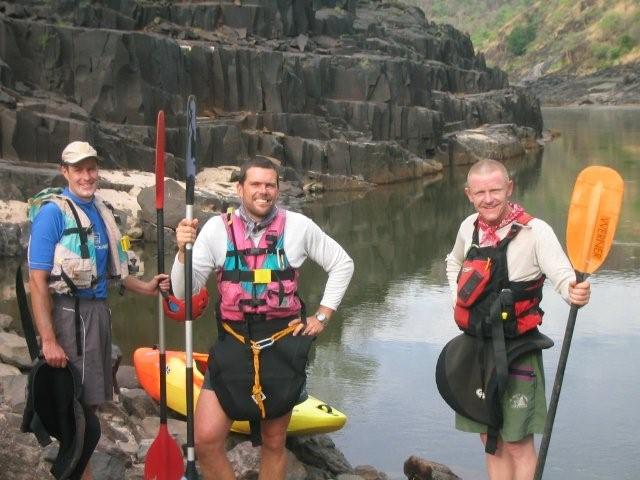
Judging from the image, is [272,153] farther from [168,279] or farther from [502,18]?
[502,18]

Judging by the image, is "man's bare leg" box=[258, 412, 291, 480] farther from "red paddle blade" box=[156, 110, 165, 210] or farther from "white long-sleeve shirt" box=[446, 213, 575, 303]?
"red paddle blade" box=[156, 110, 165, 210]

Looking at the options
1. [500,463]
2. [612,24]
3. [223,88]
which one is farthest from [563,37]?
[500,463]

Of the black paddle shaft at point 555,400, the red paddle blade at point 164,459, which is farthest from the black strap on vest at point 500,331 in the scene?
the red paddle blade at point 164,459

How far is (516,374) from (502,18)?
152965mm

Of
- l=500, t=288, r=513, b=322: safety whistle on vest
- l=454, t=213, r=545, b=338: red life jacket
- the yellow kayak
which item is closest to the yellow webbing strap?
l=454, t=213, r=545, b=338: red life jacket

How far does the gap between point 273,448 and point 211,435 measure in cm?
32

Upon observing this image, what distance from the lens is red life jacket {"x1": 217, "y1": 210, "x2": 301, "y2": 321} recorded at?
4457 mm

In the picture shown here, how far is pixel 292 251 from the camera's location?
451 cm

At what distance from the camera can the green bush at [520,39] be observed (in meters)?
127

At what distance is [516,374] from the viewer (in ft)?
14.8

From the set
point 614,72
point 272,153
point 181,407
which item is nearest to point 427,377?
point 181,407

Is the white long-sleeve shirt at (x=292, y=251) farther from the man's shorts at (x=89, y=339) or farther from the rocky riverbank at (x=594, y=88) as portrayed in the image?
the rocky riverbank at (x=594, y=88)

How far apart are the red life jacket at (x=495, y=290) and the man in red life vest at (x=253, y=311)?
26.4 inches

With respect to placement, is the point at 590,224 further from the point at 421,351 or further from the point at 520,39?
the point at 520,39
